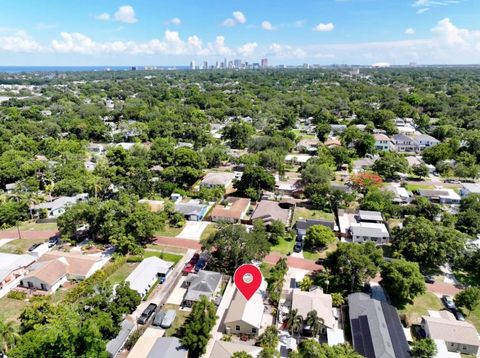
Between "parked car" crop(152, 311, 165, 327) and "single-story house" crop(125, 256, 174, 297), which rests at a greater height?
"single-story house" crop(125, 256, 174, 297)

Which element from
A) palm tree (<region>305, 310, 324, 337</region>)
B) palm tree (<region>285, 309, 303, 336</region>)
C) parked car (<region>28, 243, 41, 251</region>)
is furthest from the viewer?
parked car (<region>28, 243, 41, 251</region>)

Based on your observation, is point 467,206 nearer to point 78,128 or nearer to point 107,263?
point 107,263

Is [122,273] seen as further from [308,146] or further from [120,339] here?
[308,146]

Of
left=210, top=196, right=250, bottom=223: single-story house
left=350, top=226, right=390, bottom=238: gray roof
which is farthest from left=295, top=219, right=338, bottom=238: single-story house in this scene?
left=210, top=196, right=250, bottom=223: single-story house

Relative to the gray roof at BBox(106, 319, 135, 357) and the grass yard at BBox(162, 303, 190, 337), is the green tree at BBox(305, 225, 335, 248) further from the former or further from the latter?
the gray roof at BBox(106, 319, 135, 357)

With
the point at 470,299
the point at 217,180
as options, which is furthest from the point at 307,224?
the point at 217,180

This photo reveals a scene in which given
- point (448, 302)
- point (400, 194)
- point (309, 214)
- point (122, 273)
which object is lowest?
point (122, 273)
